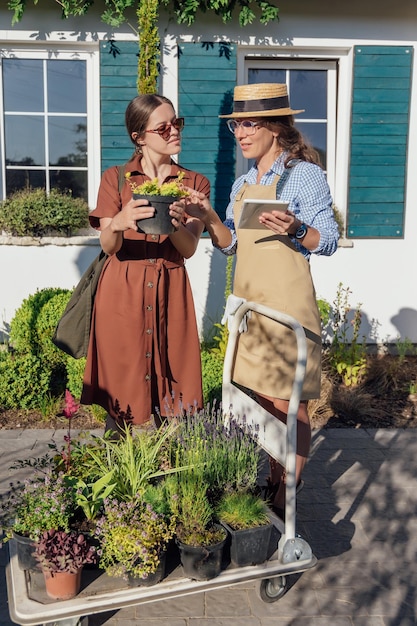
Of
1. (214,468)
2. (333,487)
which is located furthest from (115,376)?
(333,487)

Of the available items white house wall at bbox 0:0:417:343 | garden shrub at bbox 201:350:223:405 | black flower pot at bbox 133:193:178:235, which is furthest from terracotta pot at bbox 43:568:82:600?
white house wall at bbox 0:0:417:343

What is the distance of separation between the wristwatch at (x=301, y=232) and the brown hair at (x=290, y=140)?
1.18 ft

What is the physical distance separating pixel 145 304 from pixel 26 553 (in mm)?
1139

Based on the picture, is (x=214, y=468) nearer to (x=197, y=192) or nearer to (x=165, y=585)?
(x=165, y=585)

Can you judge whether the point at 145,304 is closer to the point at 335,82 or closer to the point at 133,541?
the point at 133,541

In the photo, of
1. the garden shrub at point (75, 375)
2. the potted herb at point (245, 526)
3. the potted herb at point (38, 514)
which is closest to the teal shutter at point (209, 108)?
the garden shrub at point (75, 375)

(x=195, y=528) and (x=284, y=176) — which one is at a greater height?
(x=284, y=176)

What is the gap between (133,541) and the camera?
8.16ft

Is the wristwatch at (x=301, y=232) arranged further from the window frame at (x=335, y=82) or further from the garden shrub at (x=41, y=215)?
the window frame at (x=335, y=82)

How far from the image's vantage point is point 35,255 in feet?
20.9

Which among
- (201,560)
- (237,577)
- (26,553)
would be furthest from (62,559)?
(237,577)

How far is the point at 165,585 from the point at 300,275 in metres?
1.39

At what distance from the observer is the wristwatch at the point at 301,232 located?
2.86 meters

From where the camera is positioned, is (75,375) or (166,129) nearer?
Answer: (166,129)
